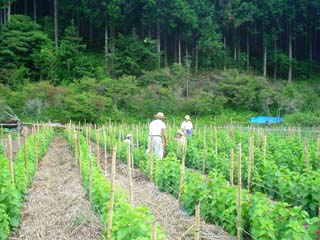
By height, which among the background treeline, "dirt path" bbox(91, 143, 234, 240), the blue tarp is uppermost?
the background treeline

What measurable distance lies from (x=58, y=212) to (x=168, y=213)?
191 centimetres

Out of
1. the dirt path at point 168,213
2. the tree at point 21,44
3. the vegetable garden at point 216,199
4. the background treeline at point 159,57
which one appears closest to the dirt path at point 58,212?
the vegetable garden at point 216,199

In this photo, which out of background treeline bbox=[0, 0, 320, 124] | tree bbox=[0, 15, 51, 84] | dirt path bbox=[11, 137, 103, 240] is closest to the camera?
dirt path bbox=[11, 137, 103, 240]

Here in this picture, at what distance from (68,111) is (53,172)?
17.2m

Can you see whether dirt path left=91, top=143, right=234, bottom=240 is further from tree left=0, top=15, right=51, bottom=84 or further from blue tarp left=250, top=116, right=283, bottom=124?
tree left=0, top=15, right=51, bottom=84

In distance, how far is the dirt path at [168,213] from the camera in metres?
5.61

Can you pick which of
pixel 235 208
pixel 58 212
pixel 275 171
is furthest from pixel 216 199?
pixel 58 212

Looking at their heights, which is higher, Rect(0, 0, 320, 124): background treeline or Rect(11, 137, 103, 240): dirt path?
Rect(0, 0, 320, 124): background treeline

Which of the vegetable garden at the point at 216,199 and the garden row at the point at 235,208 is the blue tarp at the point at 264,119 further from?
the garden row at the point at 235,208

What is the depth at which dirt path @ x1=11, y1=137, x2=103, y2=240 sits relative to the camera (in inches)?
230

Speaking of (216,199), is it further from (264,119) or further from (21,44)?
(21,44)

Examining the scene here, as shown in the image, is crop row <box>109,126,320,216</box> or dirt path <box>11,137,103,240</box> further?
crop row <box>109,126,320,216</box>

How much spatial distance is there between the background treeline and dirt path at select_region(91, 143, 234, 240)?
1920 centimetres

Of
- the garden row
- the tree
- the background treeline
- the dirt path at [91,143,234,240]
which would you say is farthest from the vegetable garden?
the tree
